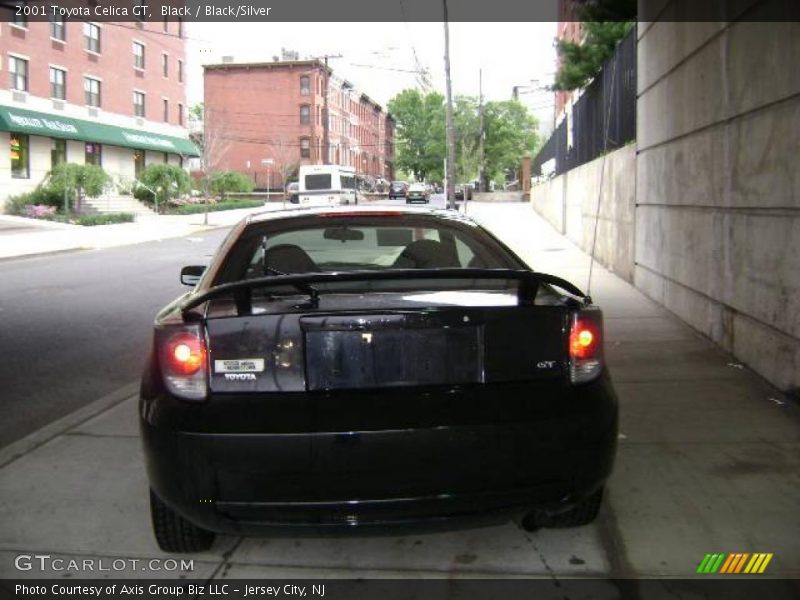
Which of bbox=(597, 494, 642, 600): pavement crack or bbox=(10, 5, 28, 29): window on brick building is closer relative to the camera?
bbox=(597, 494, 642, 600): pavement crack

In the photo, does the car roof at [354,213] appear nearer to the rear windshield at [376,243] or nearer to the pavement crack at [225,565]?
the rear windshield at [376,243]

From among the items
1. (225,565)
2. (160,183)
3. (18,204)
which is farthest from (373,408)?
(160,183)

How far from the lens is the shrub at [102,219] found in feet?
96.5

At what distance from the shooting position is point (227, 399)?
2.86m

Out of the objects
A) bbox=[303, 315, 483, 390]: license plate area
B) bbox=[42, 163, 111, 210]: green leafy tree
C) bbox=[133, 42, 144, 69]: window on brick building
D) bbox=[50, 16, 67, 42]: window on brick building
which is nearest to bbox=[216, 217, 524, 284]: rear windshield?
bbox=[303, 315, 483, 390]: license plate area

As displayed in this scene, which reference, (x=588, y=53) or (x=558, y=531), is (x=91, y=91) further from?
(x=558, y=531)

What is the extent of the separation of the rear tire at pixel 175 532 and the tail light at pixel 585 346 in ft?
5.28

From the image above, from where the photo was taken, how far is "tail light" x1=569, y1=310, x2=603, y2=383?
10.0 feet

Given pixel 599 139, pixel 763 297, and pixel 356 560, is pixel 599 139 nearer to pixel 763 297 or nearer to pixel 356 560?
pixel 763 297

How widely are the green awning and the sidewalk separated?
171 inches

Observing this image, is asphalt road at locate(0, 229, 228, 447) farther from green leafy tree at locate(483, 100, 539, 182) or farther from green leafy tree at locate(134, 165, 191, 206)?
green leafy tree at locate(483, 100, 539, 182)

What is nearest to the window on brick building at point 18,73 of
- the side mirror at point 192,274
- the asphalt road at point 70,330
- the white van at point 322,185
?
A: the white van at point 322,185

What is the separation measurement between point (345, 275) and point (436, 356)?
47 cm

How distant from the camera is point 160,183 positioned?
129 feet
